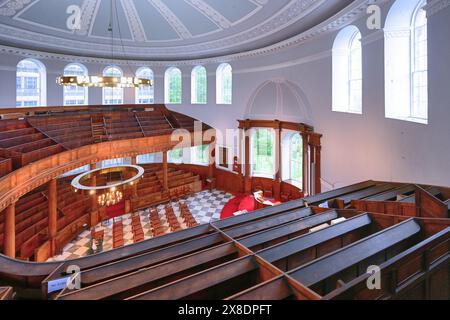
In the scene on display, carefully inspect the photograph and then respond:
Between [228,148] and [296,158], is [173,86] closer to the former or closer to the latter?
[228,148]

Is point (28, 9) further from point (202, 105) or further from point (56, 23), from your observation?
point (202, 105)

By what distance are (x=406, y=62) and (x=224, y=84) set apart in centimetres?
1019

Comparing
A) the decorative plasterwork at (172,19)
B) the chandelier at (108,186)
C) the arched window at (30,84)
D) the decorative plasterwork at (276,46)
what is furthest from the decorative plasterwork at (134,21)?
the chandelier at (108,186)

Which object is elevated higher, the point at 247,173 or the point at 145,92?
the point at 145,92

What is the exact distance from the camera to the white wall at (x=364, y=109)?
5406 mm

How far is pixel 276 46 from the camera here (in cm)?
1228

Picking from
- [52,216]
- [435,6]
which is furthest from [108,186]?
[435,6]

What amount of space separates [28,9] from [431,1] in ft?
39.3

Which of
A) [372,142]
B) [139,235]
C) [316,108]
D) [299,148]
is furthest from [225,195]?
[372,142]

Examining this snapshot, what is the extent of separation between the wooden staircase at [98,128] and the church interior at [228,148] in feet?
0.27

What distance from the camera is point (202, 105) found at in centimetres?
1658

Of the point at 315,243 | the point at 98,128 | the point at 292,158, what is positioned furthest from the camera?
the point at 98,128

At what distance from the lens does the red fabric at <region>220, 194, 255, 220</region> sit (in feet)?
41.0

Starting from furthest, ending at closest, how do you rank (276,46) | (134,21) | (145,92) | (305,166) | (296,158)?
(145,92)
(296,158)
(134,21)
(276,46)
(305,166)
